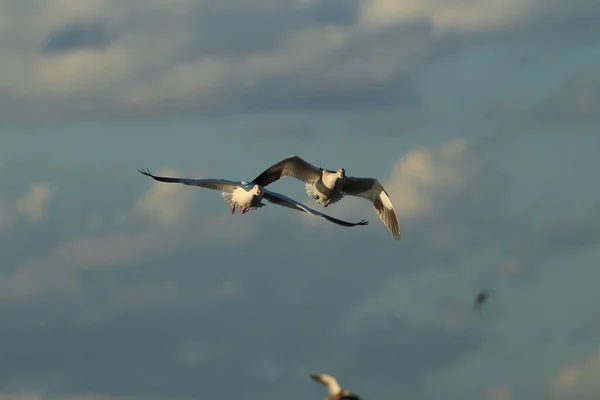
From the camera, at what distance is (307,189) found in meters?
84.8

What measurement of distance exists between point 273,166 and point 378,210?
577 cm

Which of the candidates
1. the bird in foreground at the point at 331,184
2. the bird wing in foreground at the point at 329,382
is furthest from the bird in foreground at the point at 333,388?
the bird in foreground at the point at 331,184

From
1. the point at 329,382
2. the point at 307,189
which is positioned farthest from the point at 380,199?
the point at 329,382

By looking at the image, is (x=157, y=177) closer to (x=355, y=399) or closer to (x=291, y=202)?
(x=291, y=202)

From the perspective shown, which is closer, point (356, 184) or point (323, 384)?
point (323, 384)

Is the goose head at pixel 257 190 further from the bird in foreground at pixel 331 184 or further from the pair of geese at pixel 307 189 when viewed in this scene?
the bird in foreground at pixel 331 184

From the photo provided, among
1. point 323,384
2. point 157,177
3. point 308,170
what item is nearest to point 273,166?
point 308,170

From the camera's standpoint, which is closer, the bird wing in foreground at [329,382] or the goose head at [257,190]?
the bird wing in foreground at [329,382]

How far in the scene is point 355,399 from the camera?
60.9m

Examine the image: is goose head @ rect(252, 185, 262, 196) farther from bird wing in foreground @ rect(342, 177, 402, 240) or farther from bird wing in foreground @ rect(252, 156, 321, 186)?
bird wing in foreground @ rect(342, 177, 402, 240)

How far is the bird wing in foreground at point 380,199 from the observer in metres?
86.8

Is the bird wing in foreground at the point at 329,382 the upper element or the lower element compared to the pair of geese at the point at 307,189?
lower

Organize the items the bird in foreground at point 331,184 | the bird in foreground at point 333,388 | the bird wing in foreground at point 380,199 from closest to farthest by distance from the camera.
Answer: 1. the bird in foreground at point 333,388
2. the bird in foreground at point 331,184
3. the bird wing in foreground at point 380,199

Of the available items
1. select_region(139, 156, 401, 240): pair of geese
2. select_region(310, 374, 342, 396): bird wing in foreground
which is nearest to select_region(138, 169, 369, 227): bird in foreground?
select_region(139, 156, 401, 240): pair of geese
